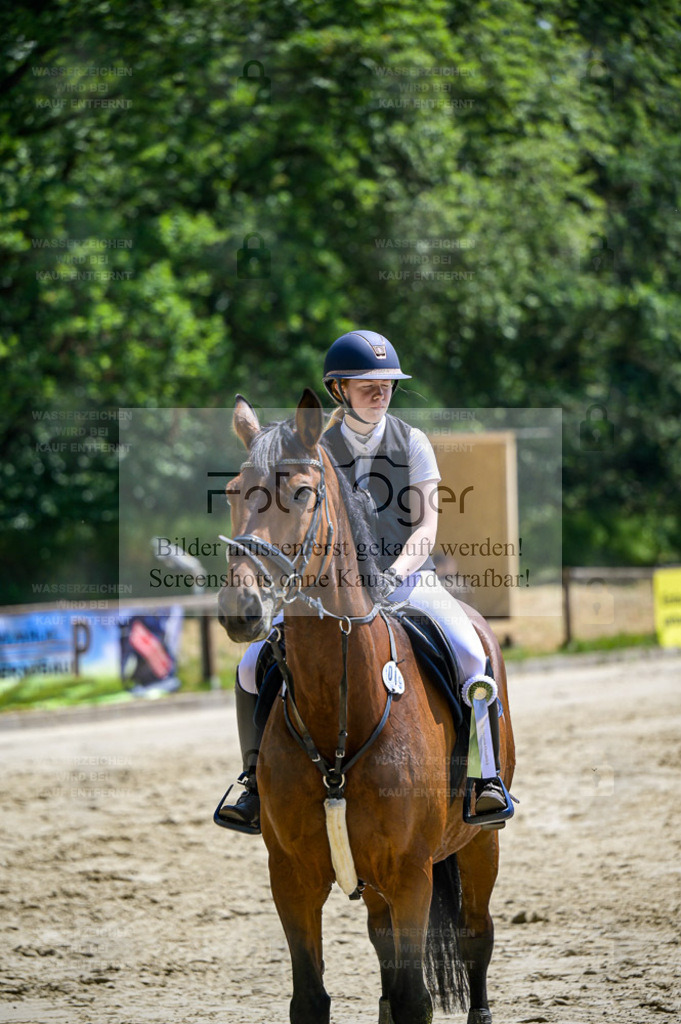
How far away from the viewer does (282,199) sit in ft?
66.9

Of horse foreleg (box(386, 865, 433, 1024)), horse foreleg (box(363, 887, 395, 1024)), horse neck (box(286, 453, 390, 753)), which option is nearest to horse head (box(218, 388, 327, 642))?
horse neck (box(286, 453, 390, 753))

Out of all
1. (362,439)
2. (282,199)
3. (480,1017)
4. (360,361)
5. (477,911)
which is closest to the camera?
(360,361)

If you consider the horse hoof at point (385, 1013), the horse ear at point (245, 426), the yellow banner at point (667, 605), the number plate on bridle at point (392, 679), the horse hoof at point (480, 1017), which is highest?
the horse ear at point (245, 426)

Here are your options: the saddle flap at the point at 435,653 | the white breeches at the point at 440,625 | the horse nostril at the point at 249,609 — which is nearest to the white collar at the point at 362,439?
the white breeches at the point at 440,625

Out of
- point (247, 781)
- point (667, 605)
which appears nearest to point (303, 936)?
point (247, 781)

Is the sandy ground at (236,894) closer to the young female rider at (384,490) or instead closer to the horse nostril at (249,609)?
the young female rider at (384,490)

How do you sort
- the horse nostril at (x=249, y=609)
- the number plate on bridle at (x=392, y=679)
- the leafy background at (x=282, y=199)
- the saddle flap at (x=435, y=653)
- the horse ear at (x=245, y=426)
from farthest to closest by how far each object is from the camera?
the leafy background at (x=282, y=199) → the saddle flap at (x=435, y=653) → the number plate on bridle at (x=392, y=679) → the horse ear at (x=245, y=426) → the horse nostril at (x=249, y=609)

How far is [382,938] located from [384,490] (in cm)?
184

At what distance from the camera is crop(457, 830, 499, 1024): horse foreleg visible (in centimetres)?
488

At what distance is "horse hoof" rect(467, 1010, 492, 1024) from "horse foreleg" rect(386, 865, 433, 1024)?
99 cm

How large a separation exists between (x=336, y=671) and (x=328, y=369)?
1176 mm

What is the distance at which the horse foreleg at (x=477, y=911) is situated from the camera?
192 inches

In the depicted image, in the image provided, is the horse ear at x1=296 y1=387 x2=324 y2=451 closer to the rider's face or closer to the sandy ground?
the rider's face

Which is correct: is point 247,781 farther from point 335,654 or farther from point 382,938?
point 335,654
